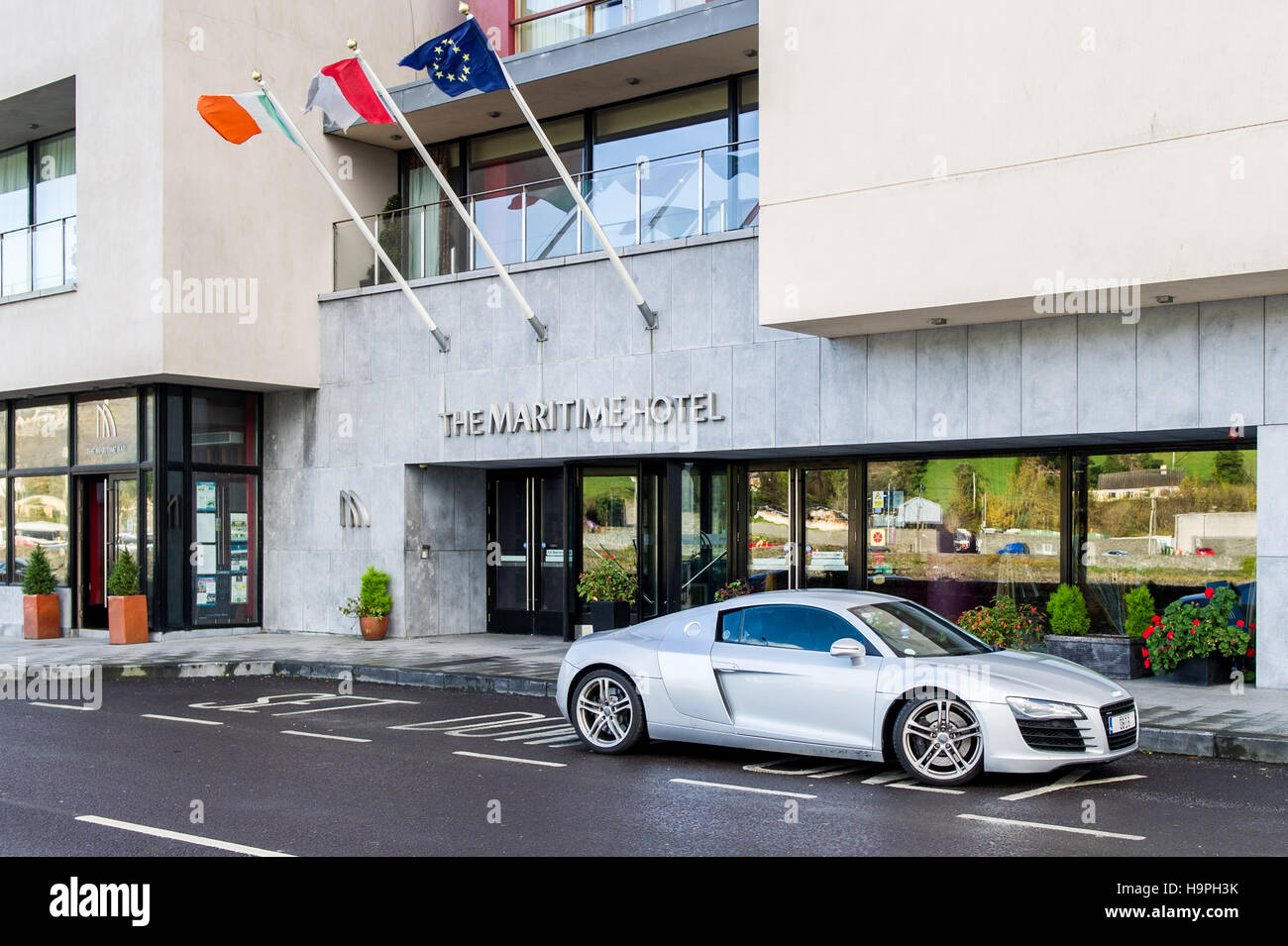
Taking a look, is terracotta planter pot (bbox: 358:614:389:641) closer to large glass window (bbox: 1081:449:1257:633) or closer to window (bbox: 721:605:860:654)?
large glass window (bbox: 1081:449:1257:633)

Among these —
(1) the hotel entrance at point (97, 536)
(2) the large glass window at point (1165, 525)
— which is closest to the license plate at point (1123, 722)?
(2) the large glass window at point (1165, 525)

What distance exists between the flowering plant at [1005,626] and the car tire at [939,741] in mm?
6058

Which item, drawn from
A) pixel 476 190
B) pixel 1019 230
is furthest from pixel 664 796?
pixel 476 190

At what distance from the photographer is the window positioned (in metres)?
9.73

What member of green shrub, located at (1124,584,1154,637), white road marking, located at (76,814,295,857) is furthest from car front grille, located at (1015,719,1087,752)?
green shrub, located at (1124,584,1154,637)

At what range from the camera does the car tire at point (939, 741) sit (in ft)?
29.5

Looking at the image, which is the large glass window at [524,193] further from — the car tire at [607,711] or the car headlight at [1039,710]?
the car headlight at [1039,710]

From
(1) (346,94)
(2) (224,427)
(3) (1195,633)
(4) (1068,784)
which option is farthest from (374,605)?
(4) (1068,784)

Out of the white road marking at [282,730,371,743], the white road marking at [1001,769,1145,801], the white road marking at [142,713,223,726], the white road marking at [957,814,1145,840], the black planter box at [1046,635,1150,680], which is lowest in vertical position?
the white road marking at [142,713,223,726]

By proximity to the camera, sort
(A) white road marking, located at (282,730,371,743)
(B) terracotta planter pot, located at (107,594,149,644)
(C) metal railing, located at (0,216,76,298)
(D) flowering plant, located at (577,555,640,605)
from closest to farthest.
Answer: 1. (A) white road marking, located at (282,730,371,743)
2. (D) flowering plant, located at (577,555,640,605)
3. (B) terracotta planter pot, located at (107,594,149,644)
4. (C) metal railing, located at (0,216,76,298)

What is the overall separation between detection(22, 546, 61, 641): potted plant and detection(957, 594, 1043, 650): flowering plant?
1515 centimetres

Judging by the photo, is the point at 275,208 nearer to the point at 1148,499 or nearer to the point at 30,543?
the point at 30,543

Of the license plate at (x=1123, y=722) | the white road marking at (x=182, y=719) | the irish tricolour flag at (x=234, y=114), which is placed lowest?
the white road marking at (x=182, y=719)

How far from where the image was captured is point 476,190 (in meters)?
21.6
